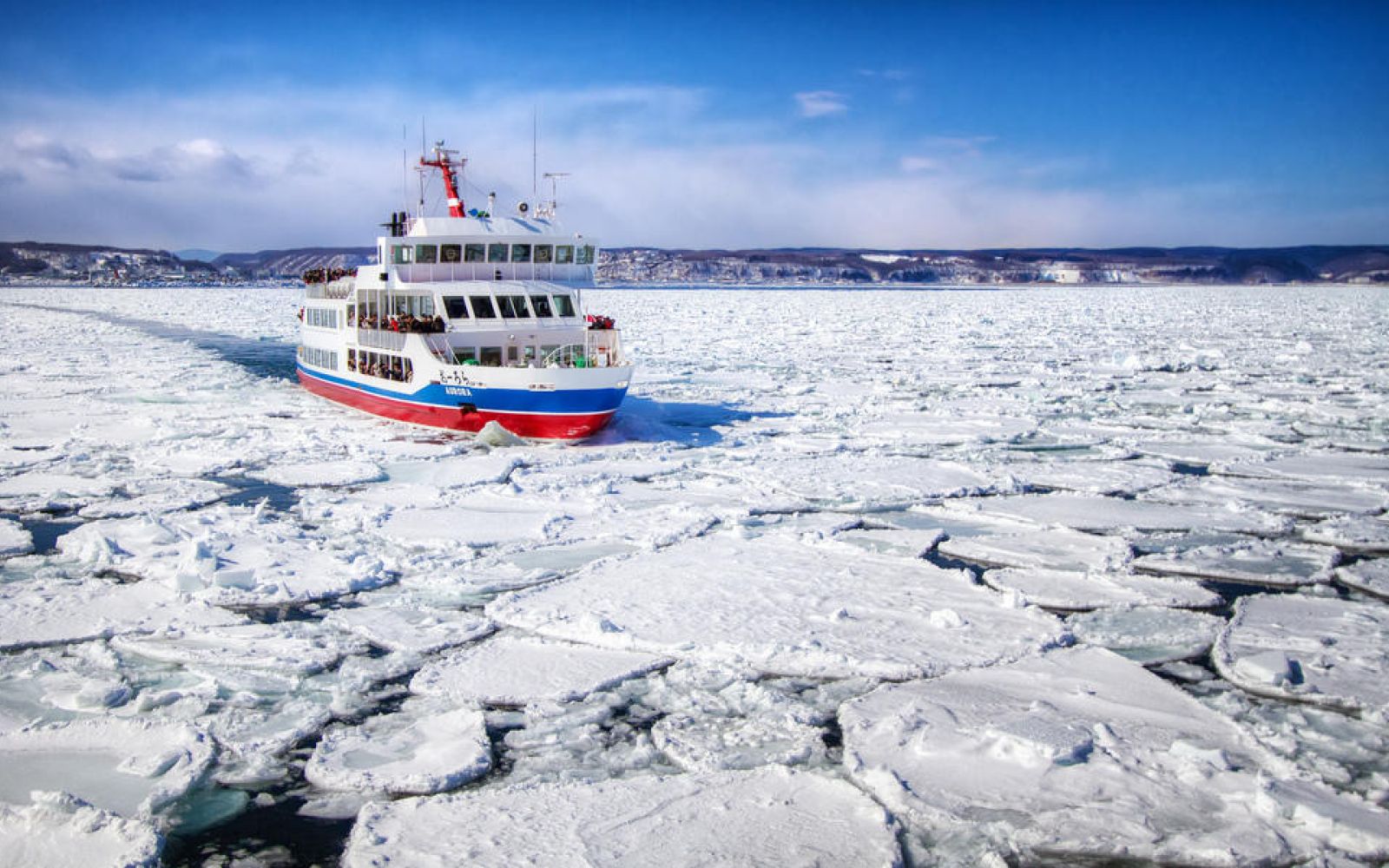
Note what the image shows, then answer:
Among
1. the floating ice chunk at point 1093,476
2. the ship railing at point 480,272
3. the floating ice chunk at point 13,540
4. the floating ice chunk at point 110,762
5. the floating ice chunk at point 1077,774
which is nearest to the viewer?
the floating ice chunk at point 1077,774

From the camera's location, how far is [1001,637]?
23.9 feet

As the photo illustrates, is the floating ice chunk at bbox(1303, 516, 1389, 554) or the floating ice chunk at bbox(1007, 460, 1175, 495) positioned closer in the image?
the floating ice chunk at bbox(1303, 516, 1389, 554)

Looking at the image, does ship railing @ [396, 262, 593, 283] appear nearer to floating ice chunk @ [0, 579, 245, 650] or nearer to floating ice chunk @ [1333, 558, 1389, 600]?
floating ice chunk @ [0, 579, 245, 650]

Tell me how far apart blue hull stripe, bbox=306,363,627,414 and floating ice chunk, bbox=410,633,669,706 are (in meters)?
8.75

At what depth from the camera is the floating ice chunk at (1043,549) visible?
9164 mm

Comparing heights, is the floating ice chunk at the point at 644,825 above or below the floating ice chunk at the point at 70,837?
below

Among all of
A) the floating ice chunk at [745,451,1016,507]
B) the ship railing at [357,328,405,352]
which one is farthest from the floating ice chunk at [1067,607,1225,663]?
the ship railing at [357,328,405,352]

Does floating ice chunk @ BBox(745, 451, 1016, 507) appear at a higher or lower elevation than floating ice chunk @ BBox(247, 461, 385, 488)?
higher

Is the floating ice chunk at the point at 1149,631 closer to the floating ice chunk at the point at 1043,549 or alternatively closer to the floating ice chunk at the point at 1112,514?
the floating ice chunk at the point at 1043,549

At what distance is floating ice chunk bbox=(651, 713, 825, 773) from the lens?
18.2 feet

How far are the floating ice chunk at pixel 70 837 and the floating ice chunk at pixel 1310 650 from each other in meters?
6.50

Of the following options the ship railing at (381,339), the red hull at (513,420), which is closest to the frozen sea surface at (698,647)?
the red hull at (513,420)

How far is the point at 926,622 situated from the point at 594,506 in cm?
485

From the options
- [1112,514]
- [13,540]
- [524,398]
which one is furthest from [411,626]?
[524,398]
